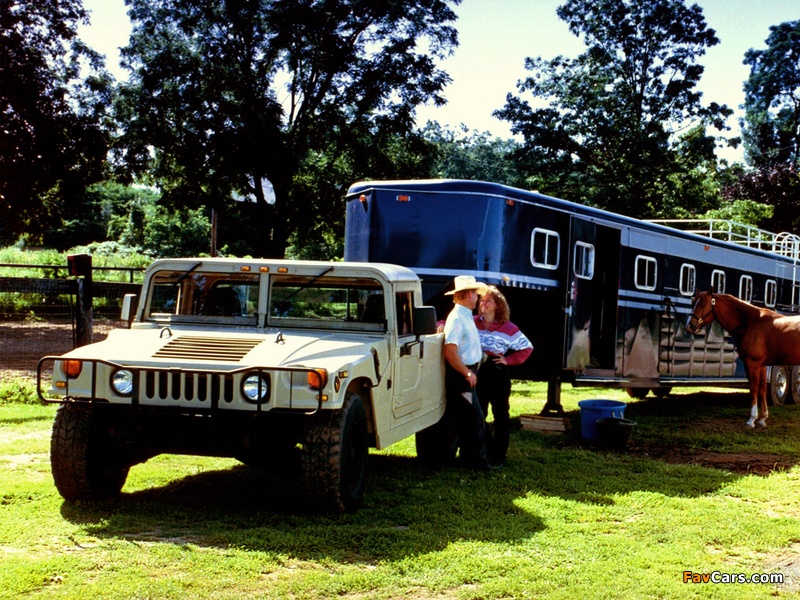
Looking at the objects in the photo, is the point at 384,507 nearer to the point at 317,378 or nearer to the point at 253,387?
the point at 317,378

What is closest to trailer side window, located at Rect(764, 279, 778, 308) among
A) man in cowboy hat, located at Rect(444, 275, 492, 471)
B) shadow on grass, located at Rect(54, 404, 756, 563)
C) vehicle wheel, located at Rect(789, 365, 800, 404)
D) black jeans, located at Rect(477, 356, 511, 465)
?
vehicle wheel, located at Rect(789, 365, 800, 404)

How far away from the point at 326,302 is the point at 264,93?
21.6 meters

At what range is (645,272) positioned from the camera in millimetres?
13305

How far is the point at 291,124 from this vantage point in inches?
1123

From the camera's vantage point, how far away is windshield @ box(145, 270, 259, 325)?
727 centimetres

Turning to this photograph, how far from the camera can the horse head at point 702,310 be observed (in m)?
13.5

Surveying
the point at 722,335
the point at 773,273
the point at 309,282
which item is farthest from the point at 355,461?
the point at 773,273

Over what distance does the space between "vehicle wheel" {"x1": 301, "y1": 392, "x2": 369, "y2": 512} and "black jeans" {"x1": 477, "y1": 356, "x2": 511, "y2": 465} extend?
2615mm

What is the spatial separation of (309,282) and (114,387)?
187 cm

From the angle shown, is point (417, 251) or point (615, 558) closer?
point (615, 558)

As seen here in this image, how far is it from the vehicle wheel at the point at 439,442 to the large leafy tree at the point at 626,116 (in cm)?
2650

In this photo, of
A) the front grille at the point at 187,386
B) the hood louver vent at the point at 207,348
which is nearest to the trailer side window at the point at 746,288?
the hood louver vent at the point at 207,348

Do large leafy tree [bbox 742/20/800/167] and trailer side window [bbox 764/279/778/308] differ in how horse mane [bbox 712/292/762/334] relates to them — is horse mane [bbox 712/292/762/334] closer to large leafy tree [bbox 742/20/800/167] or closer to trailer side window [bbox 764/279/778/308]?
trailer side window [bbox 764/279/778/308]

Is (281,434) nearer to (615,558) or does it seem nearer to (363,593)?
(363,593)
